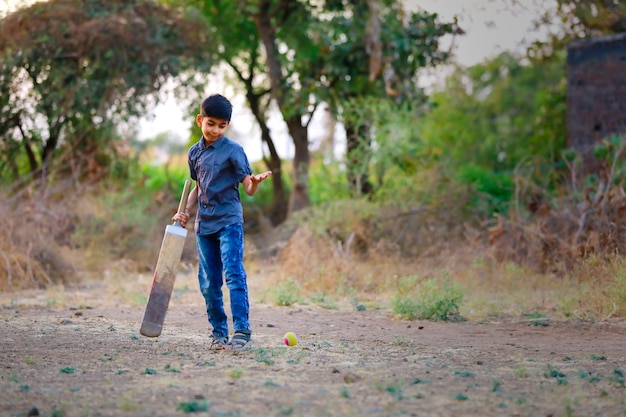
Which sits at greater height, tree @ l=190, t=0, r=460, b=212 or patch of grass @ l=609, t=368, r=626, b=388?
tree @ l=190, t=0, r=460, b=212

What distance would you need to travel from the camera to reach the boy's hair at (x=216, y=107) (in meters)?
5.83

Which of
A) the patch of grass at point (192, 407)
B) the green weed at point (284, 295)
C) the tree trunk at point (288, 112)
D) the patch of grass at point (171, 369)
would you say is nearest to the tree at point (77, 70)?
the tree trunk at point (288, 112)

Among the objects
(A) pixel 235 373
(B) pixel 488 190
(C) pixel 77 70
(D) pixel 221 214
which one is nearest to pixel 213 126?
(D) pixel 221 214

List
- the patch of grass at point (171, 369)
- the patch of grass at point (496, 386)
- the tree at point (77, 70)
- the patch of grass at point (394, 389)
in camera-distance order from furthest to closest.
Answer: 1. the tree at point (77, 70)
2. the patch of grass at point (171, 369)
3. the patch of grass at point (496, 386)
4. the patch of grass at point (394, 389)

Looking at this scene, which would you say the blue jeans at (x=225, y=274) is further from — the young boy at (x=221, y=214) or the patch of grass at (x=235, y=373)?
the patch of grass at (x=235, y=373)

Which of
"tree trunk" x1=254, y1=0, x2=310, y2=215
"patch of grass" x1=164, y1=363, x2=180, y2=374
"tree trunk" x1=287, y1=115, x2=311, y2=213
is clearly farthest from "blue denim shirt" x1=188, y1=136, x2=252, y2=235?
"tree trunk" x1=287, y1=115, x2=311, y2=213

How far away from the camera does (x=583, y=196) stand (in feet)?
36.8

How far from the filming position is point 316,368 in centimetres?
509

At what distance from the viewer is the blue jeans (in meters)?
5.80

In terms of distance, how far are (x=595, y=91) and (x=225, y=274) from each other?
1052cm

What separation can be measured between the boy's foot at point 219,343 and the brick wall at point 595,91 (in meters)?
9.64

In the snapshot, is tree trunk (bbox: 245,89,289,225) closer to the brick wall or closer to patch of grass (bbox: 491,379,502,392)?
the brick wall

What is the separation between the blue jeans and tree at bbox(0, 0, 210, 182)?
→ 9.85 metres

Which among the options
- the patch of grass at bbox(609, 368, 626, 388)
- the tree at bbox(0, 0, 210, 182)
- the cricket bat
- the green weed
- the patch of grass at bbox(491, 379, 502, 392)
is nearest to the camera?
the patch of grass at bbox(491, 379, 502, 392)
